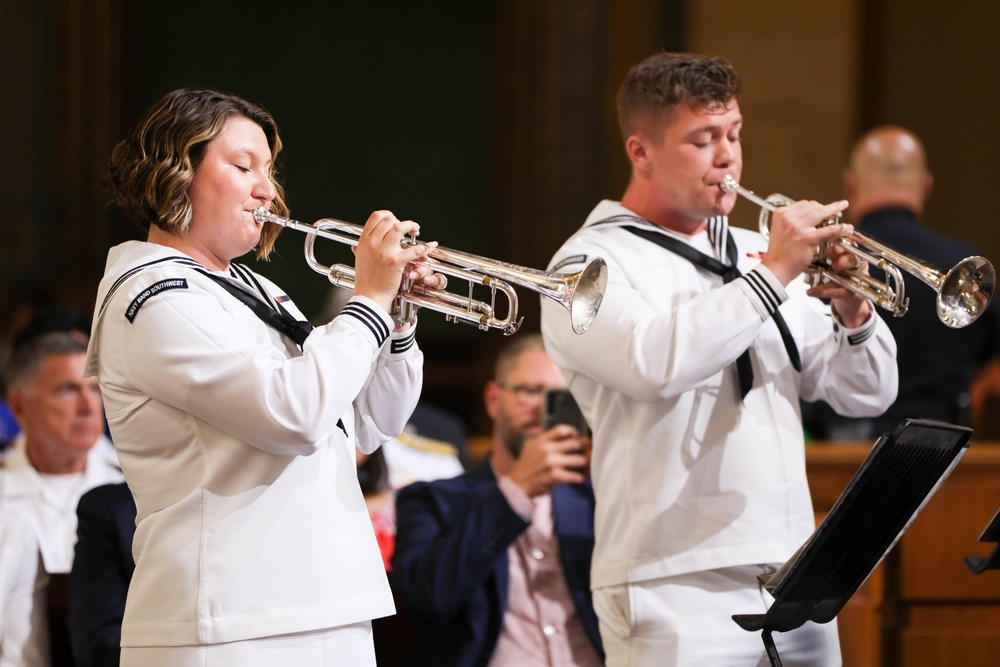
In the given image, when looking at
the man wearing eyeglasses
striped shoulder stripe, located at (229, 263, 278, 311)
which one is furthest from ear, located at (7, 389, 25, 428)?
striped shoulder stripe, located at (229, 263, 278, 311)

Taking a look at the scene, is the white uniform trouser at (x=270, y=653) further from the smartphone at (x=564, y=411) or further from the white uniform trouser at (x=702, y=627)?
the smartphone at (x=564, y=411)

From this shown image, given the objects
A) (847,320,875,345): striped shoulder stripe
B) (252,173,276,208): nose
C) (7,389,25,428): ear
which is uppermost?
(252,173,276,208): nose

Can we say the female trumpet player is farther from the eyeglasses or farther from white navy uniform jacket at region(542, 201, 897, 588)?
A: the eyeglasses

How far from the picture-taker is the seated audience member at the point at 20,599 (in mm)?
3289

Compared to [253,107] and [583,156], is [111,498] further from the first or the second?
[583,156]

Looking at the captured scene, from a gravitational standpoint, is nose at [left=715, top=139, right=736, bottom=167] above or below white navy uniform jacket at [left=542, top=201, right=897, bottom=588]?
above

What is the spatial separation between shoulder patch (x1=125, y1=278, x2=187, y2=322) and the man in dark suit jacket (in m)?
1.25

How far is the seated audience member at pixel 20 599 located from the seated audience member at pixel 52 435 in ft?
2.58

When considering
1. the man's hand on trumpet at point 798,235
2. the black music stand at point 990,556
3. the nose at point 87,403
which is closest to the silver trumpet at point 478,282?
the man's hand on trumpet at point 798,235

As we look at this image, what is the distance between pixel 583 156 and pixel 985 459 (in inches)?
184

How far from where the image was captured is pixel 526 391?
3965mm

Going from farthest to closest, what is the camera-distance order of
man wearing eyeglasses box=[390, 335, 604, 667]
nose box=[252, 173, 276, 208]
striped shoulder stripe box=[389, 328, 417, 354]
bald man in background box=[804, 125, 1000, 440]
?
1. bald man in background box=[804, 125, 1000, 440]
2. man wearing eyeglasses box=[390, 335, 604, 667]
3. striped shoulder stripe box=[389, 328, 417, 354]
4. nose box=[252, 173, 276, 208]

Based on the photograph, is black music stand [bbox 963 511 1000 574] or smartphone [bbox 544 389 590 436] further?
smartphone [bbox 544 389 590 436]

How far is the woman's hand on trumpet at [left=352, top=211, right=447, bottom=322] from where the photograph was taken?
239 centimetres
